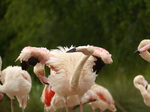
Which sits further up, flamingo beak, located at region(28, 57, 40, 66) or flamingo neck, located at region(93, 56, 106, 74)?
flamingo beak, located at region(28, 57, 40, 66)

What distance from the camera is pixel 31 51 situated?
7934 mm

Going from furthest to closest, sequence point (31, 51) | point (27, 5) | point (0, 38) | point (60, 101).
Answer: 1. point (0, 38)
2. point (27, 5)
3. point (60, 101)
4. point (31, 51)

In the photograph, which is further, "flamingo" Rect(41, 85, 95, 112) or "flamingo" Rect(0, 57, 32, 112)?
"flamingo" Rect(0, 57, 32, 112)

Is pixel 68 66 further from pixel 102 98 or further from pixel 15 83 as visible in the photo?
pixel 102 98

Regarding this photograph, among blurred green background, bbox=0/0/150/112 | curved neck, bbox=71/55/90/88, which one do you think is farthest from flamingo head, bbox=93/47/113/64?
blurred green background, bbox=0/0/150/112

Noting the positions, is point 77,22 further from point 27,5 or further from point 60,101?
point 60,101

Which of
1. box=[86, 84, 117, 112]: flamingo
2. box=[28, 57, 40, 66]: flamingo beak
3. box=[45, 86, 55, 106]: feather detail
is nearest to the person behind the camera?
box=[28, 57, 40, 66]: flamingo beak

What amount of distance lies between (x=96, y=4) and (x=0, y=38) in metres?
3.45

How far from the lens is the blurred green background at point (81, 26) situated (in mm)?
16375

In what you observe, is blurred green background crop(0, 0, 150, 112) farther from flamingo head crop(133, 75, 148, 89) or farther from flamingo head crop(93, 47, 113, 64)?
flamingo head crop(93, 47, 113, 64)

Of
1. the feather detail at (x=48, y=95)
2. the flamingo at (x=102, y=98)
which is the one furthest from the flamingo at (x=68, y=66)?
the flamingo at (x=102, y=98)

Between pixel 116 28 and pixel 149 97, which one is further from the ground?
pixel 116 28

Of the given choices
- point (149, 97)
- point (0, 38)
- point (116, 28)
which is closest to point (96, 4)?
point (116, 28)

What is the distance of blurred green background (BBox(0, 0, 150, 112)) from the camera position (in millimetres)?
16375
